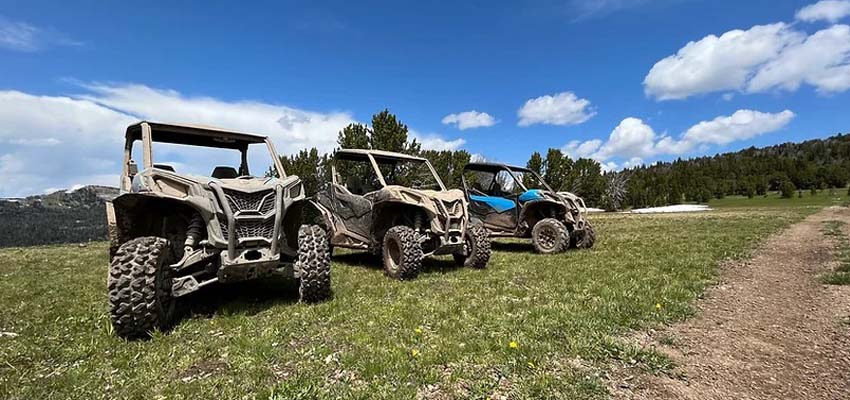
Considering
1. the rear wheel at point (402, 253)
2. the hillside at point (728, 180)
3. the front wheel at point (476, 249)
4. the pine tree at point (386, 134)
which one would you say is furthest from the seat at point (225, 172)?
the hillside at point (728, 180)

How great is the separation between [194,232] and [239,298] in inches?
50.0

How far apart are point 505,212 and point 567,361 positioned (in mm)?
7851

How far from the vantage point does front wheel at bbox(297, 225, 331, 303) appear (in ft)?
16.9

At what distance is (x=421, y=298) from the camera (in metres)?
5.62

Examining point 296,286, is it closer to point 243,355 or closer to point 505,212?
point 243,355

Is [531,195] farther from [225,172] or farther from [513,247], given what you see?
[225,172]

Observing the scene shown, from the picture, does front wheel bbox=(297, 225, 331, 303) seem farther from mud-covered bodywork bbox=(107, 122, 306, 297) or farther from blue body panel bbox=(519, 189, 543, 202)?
blue body panel bbox=(519, 189, 543, 202)

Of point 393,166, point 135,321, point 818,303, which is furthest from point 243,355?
point 818,303

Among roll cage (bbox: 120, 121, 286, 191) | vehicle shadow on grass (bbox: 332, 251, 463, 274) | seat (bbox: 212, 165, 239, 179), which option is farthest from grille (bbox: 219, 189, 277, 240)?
vehicle shadow on grass (bbox: 332, 251, 463, 274)

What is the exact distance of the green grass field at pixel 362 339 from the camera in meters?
3.15

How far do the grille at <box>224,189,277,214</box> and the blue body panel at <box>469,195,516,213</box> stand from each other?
734 centimetres

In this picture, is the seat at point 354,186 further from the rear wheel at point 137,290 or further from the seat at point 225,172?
the rear wheel at point 137,290

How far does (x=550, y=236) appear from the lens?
1041 centimetres

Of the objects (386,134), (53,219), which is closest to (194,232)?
(386,134)
